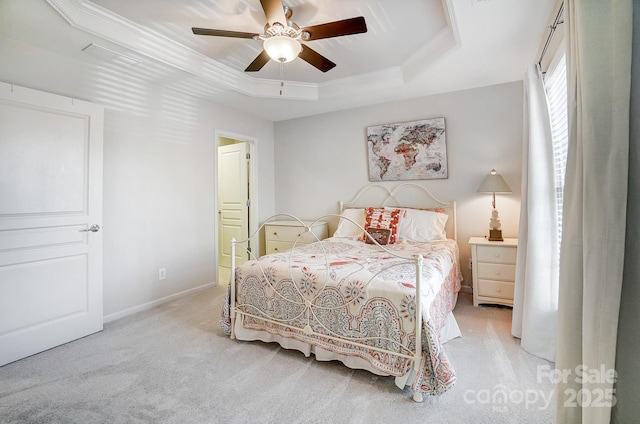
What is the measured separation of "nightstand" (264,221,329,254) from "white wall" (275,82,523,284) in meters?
0.42

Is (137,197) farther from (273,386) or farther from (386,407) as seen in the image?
(386,407)

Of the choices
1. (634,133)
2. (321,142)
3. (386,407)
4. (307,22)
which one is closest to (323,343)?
(386,407)

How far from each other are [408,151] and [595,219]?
302cm

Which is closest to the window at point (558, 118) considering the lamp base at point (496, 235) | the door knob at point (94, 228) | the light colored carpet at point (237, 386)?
the lamp base at point (496, 235)

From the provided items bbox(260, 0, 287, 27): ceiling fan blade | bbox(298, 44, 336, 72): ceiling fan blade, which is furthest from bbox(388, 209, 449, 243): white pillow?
bbox(260, 0, 287, 27): ceiling fan blade

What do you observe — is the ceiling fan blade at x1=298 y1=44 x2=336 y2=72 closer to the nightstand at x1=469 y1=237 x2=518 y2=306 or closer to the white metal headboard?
the white metal headboard

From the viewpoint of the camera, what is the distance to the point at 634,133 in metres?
0.81

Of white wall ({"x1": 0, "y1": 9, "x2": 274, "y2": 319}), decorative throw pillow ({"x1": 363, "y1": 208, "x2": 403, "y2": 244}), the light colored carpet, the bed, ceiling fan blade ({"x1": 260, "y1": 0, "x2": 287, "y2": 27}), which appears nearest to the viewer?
the light colored carpet

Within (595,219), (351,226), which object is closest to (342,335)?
(595,219)

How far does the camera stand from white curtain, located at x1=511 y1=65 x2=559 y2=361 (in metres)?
2.09

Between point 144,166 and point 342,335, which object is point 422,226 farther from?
point 144,166

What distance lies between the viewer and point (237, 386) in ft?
5.89

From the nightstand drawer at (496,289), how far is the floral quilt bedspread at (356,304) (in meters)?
0.65

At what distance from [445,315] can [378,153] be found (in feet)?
7.67
